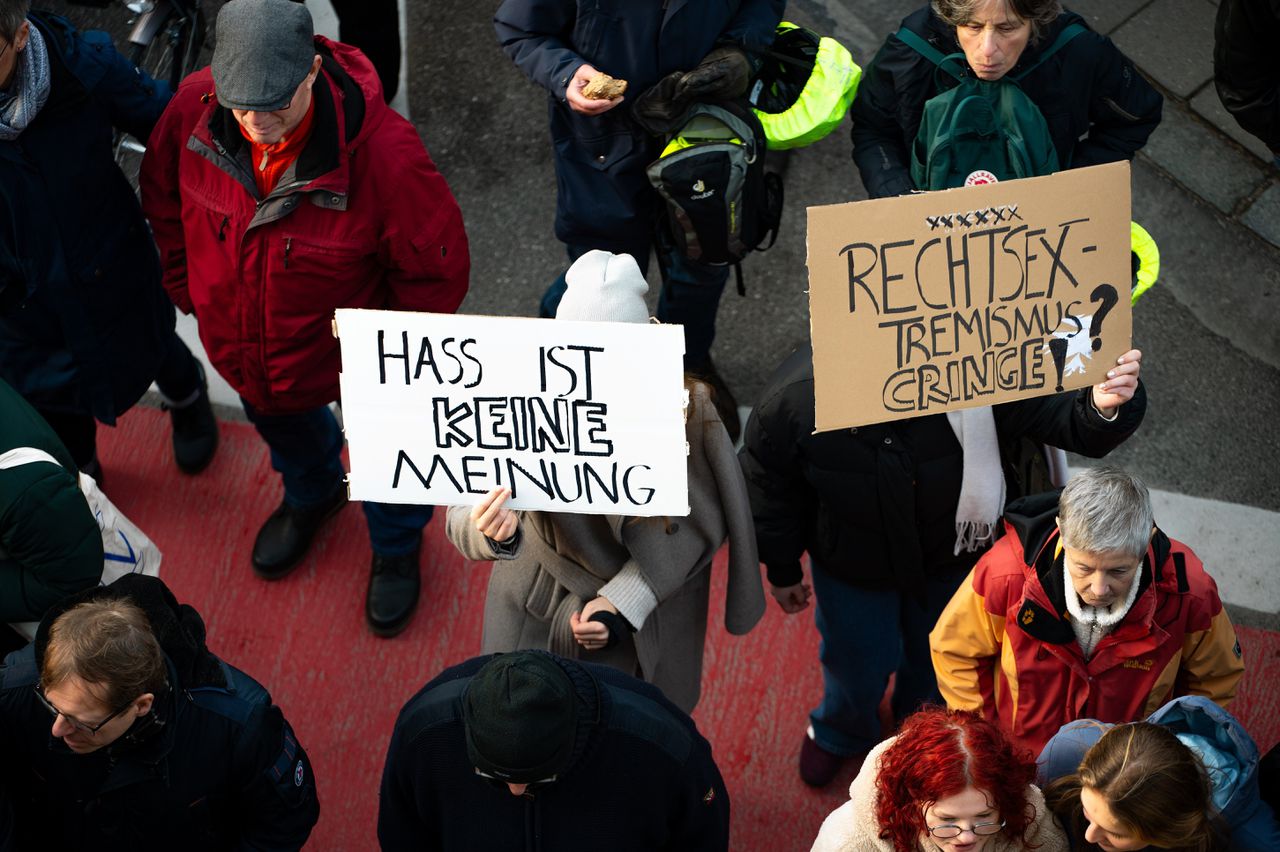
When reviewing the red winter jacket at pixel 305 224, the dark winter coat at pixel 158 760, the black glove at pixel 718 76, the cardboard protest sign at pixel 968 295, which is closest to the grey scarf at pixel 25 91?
the red winter jacket at pixel 305 224

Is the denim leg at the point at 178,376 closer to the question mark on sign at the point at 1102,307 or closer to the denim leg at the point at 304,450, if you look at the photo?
the denim leg at the point at 304,450

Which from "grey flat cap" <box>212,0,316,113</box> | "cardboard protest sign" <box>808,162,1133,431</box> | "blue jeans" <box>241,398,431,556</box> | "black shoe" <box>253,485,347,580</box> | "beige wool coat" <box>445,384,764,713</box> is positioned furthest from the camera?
"black shoe" <box>253,485,347,580</box>

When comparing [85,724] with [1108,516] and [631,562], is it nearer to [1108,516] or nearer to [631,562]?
[631,562]

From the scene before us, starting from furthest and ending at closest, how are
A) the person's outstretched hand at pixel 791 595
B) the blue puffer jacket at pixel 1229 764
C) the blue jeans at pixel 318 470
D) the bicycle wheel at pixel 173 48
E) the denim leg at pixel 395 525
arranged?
the bicycle wheel at pixel 173 48 < the denim leg at pixel 395 525 < the blue jeans at pixel 318 470 < the person's outstretched hand at pixel 791 595 < the blue puffer jacket at pixel 1229 764

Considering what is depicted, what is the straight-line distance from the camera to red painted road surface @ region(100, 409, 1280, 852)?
13.4ft

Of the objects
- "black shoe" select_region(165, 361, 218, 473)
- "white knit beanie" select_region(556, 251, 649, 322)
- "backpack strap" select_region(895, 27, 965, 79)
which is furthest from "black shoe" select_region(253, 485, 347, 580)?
"backpack strap" select_region(895, 27, 965, 79)

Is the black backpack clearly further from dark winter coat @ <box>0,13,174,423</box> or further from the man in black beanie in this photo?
the man in black beanie

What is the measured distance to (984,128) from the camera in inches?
140

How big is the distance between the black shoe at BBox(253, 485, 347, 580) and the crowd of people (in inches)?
14.5

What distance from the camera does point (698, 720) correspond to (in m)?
4.24

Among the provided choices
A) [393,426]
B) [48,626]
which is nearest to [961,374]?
[393,426]

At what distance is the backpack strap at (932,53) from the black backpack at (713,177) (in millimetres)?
575

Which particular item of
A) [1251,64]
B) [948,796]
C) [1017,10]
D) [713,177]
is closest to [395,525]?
[713,177]

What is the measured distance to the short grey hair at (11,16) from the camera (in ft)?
10.6
